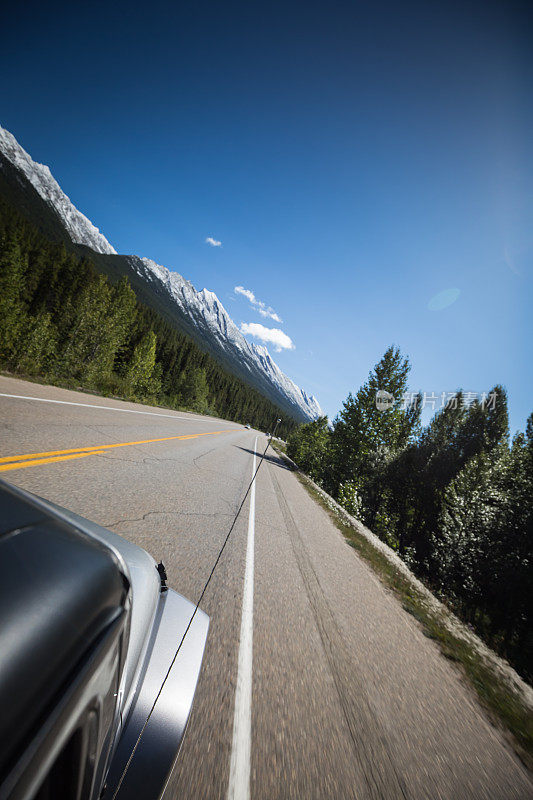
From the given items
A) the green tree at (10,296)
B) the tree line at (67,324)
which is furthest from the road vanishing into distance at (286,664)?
the green tree at (10,296)

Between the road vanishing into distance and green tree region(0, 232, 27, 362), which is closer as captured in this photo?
the road vanishing into distance

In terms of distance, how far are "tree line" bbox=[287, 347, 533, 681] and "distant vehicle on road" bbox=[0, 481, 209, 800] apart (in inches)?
246

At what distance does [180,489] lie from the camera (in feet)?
19.6

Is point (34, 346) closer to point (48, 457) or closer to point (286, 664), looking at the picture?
point (48, 457)

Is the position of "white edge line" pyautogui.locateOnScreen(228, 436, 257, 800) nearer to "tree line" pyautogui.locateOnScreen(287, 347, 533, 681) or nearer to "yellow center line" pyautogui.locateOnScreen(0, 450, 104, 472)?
"yellow center line" pyautogui.locateOnScreen(0, 450, 104, 472)

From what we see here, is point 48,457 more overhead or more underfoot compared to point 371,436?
more underfoot

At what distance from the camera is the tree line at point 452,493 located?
699 cm

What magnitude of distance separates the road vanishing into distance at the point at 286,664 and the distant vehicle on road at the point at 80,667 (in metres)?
0.83

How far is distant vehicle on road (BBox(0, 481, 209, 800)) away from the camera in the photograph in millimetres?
664

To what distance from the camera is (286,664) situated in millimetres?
2670

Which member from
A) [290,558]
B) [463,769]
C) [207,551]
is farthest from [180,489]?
[463,769]
